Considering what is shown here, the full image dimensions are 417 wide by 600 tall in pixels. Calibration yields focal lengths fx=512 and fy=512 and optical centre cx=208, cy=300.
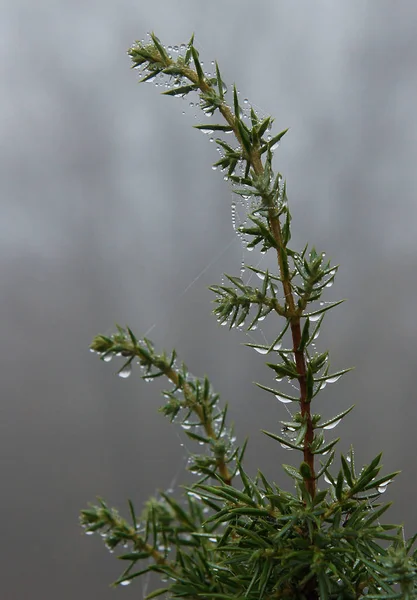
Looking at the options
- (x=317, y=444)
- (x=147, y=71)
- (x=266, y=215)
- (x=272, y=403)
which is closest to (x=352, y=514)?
(x=317, y=444)

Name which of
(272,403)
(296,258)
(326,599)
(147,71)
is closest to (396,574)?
(326,599)

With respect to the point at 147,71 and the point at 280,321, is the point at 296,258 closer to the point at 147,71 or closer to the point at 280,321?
the point at 147,71

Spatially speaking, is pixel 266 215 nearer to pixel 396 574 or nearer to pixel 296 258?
pixel 296 258

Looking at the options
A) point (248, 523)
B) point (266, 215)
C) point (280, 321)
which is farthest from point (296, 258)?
point (280, 321)

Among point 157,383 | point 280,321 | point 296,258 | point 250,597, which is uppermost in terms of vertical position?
point 280,321

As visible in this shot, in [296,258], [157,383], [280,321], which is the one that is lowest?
[296,258]

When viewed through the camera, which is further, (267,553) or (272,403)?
(272,403)

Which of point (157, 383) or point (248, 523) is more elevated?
point (157, 383)

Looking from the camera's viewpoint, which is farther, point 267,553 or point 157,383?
point 157,383

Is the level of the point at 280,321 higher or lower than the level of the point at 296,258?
higher
